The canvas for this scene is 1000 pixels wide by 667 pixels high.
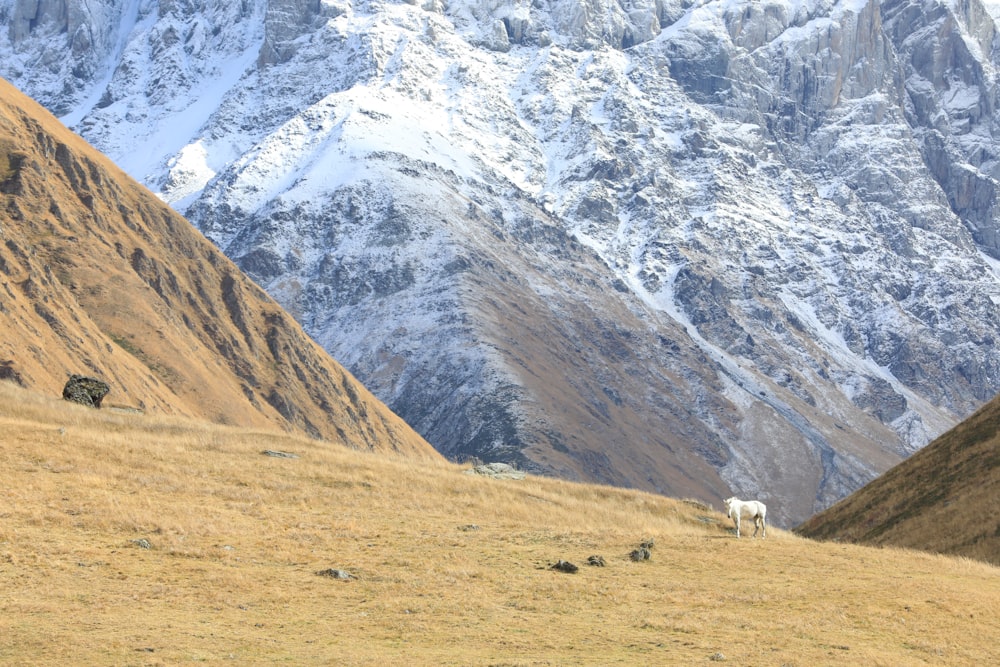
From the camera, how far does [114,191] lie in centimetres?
14788

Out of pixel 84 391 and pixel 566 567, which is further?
pixel 84 391

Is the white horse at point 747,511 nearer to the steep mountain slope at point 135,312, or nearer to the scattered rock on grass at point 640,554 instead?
the scattered rock on grass at point 640,554

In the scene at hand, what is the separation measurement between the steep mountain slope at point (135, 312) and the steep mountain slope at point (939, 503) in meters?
60.4

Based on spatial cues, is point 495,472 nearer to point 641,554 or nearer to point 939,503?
point 939,503

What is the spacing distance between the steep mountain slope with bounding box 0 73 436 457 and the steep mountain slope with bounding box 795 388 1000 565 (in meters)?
60.4

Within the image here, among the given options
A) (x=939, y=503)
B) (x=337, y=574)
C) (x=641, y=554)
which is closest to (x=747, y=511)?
(x=641, y=554)

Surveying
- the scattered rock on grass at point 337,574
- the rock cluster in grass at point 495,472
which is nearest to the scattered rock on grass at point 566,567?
the scattered rock on grass at point 337,574

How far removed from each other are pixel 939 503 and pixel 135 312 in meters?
93.3

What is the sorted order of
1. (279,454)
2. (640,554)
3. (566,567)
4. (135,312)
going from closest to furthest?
→ 1. (566,567)
2. (640,554)
3. (279,454)
4. (135,312)

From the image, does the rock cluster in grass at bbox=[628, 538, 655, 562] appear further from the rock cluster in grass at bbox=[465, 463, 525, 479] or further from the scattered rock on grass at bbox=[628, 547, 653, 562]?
the rock cluster in grass at bbox=[465, 463, 525, 479]

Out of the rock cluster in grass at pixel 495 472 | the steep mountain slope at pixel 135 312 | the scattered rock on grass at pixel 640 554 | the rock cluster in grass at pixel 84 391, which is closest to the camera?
the scattered rock on grass at pixel 640 554

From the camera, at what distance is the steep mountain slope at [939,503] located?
163 feet

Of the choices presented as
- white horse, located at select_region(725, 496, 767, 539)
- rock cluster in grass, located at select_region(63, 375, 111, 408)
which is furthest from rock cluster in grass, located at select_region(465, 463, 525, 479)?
rock cluster in grass, located at select_region(63, 375, 111, 408)

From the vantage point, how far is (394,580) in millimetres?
32219
